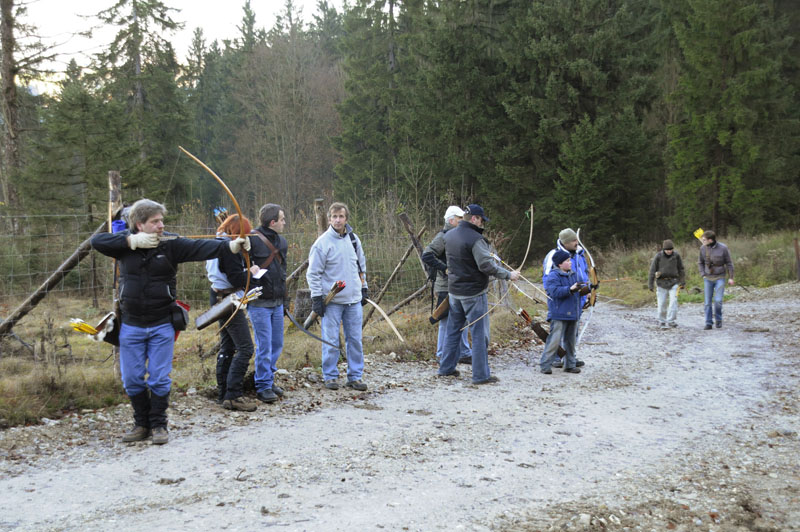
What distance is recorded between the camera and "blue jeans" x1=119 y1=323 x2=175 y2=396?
491cm

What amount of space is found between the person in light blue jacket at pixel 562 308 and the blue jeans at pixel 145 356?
479cm

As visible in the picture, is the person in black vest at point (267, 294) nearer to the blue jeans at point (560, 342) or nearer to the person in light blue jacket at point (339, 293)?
the person in light blue jacket at point (339, 293)

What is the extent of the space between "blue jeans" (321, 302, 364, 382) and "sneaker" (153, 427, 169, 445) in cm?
216

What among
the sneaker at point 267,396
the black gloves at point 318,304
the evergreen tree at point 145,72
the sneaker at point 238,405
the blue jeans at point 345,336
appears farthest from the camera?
the evergreen tree at point 145,72

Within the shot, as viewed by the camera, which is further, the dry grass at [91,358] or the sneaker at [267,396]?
the sneaker at [267,396]

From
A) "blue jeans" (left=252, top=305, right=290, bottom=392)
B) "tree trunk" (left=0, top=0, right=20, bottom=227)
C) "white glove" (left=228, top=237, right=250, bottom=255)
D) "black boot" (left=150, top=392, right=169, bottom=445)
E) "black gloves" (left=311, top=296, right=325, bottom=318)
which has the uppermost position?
"tree trunk" (left=0, top=0, right=20, bottom=227)

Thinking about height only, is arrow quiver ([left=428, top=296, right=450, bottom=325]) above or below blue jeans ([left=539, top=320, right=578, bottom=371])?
above

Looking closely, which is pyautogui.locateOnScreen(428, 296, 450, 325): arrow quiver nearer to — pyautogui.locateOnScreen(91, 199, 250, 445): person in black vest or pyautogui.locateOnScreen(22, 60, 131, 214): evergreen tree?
pyautogui.locateOnScreen(91, 199, 250, 445): person in black vest

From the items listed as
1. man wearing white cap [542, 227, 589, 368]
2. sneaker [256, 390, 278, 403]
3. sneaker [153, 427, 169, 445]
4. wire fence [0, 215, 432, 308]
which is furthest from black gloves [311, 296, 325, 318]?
wire fence [0, 215, 432, 308]

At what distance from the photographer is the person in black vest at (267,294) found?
6.08 metres

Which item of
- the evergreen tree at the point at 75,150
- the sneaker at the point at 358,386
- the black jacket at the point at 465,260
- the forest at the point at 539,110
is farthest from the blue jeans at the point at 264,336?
the forest at the point at 539,110

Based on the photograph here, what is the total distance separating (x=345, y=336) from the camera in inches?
272

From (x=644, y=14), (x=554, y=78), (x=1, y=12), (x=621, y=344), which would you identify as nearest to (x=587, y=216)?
(x=554, y=78)

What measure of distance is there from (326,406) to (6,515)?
3.01 meters
